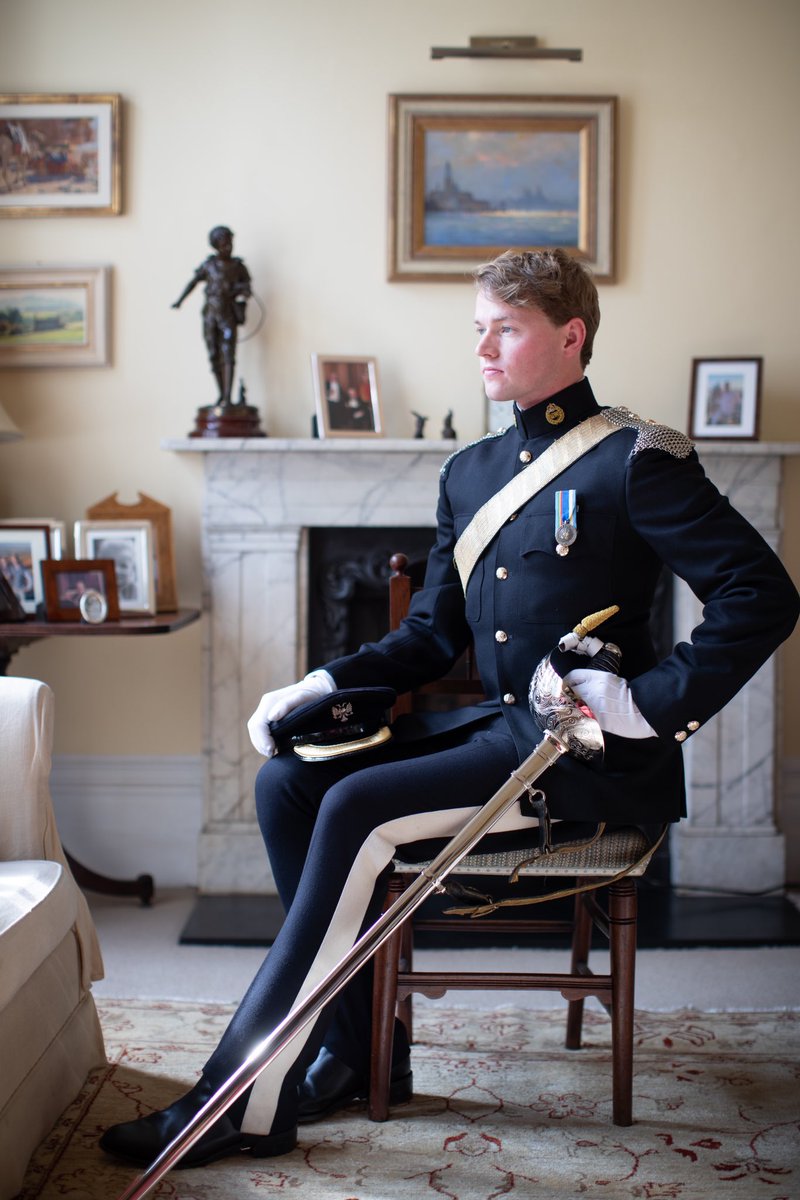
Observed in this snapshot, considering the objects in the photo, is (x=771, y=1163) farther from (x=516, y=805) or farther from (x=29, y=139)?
(x=29, y=139)

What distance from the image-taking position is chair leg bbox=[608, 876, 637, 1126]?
75.0 inches

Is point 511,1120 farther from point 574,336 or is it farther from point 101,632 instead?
point 101,632

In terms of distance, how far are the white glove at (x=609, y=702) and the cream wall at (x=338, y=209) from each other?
1768 mm

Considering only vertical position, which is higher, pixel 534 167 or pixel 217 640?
pixel 534 167

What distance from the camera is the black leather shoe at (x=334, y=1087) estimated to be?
193 cm

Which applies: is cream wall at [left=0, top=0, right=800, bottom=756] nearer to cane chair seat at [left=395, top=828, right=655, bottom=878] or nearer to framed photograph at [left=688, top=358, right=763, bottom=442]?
framed photograph at [left=688, top=358, right=763, bottom=442]

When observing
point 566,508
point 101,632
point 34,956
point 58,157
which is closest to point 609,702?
point 566,508

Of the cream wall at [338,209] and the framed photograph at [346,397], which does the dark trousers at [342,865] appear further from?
the cream wall at [338,209]

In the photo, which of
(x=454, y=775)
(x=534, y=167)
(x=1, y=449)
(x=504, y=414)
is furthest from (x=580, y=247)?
(x=454, y=775)

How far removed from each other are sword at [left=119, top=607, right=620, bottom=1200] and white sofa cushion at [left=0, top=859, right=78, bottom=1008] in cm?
33

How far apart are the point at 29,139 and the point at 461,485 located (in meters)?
1.96

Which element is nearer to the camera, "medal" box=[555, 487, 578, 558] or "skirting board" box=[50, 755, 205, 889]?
"medal" box=[555, 487, 578, 558]

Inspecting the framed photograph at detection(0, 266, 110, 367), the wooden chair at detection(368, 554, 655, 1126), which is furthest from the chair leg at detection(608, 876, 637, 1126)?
the framed photograph at detection(0, 266, 110, 367)

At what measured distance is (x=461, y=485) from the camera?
7.06 ft
